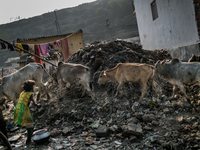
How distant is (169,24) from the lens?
9.70 metres

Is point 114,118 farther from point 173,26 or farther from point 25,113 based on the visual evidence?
point 173,26

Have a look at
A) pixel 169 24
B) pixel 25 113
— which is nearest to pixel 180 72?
pixel 25 113

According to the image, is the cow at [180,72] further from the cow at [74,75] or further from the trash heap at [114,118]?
the cow at [74,75]

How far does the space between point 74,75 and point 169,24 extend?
664 centimetres

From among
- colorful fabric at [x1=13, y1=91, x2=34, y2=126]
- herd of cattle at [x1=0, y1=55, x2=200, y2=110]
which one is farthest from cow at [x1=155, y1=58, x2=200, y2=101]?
colorful fabric at [x1=13, y1=91, x2=34, y2=126]

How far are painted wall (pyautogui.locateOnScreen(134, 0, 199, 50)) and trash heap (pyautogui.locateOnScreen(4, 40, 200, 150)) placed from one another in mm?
2196

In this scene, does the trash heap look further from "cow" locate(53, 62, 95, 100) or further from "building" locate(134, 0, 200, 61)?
"building" locate(134, 0, 200, 61)

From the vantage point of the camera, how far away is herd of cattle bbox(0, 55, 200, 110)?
5336mm

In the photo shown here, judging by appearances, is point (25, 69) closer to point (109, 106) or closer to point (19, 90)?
point (19, 90)

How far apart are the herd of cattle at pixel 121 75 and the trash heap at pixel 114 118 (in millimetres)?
479

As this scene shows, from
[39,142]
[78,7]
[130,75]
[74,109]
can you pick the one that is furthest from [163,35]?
[78,7]

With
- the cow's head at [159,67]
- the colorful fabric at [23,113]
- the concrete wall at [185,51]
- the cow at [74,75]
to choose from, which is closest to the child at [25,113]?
the colorful fabric at [23,113]

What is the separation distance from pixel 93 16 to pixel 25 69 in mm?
47211

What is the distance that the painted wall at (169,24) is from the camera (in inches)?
298
